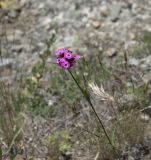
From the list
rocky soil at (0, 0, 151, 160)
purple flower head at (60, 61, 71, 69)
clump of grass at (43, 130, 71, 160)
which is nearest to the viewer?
purple flower head at (60, 61, 71, 69)

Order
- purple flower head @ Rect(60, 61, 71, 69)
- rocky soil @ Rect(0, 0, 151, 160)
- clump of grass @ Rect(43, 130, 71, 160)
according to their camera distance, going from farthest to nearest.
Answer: rocky soil @ Rect(0, 0, 151, 160) → clump of grass @ Rect(43, 130, 71, 160) → purple flower head @ Rect(60, 61, 71, 69)

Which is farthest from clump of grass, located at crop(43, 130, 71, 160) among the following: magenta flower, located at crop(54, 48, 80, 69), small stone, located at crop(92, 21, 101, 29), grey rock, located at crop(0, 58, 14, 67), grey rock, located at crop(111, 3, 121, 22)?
grey rock, located at crop(111, 3, 121, 22)

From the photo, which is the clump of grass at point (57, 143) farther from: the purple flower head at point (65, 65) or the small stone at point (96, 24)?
the small stone at point (96, 24)

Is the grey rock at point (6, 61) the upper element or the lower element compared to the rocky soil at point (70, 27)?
lower

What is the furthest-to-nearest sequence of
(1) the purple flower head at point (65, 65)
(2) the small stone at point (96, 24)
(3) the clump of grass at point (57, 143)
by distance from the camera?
1. (2) the small stone at point (96, 24)
2. (3) the clump of grass at point (57, 143)
3. (1) the purple flower head at point (65, 65)

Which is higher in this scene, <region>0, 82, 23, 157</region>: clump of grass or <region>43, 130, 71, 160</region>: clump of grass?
<region>0, 82, 23, 157</region>: clump of grass

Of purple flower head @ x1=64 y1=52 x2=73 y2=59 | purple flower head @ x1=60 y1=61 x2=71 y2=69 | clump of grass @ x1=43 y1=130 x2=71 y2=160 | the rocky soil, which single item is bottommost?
clump of grass @ x1=43 y1=130 x2=71 y2=160

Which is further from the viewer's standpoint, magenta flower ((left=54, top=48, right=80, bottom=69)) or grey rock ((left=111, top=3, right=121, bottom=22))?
grey rock ((left=111, top=3, right=121, bottom=22))

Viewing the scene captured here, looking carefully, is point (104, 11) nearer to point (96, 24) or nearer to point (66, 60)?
point (96, 24)

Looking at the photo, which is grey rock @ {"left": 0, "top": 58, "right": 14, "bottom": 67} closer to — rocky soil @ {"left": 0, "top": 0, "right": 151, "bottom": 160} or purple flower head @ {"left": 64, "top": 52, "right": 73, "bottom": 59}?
rocky soil @ {"left": 0, "top": 0, "right": 151, "bottom": 160}

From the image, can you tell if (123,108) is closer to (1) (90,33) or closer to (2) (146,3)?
(1) (90,33)

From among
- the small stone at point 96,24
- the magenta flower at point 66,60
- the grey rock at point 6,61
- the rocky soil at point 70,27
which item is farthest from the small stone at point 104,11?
the magenta flower at point 66,60
